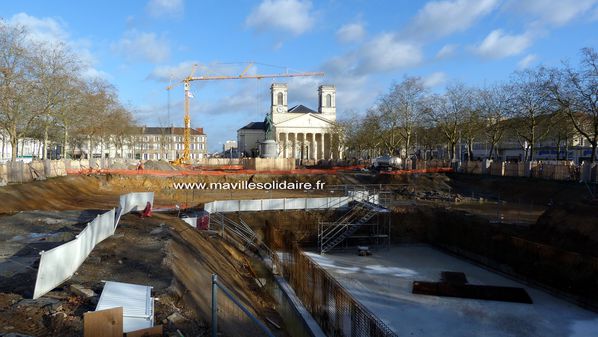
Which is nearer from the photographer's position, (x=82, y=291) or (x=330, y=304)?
(x=82, y=291)

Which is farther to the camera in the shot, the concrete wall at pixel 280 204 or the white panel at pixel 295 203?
the white panel at pixel 295 203

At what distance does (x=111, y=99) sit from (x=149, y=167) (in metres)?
13.5

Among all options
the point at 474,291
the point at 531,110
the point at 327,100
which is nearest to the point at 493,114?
the point at 531,110

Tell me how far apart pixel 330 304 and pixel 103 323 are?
1039cm

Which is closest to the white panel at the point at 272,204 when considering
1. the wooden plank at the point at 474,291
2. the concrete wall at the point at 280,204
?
the concrete wall at the point at 280,204

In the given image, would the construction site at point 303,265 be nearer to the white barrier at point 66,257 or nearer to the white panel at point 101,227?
the white barrier at point 66,257

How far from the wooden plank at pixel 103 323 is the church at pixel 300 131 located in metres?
84.8

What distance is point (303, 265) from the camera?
18.5 m

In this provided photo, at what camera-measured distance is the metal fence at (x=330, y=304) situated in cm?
1155

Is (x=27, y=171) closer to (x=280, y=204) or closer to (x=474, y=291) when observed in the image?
(x=280, y=204)

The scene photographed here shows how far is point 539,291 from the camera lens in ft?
66.2

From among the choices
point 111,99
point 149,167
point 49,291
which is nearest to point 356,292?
point 49,291

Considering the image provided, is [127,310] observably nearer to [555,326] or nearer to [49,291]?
[49,291]

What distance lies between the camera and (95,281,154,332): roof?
734cm
